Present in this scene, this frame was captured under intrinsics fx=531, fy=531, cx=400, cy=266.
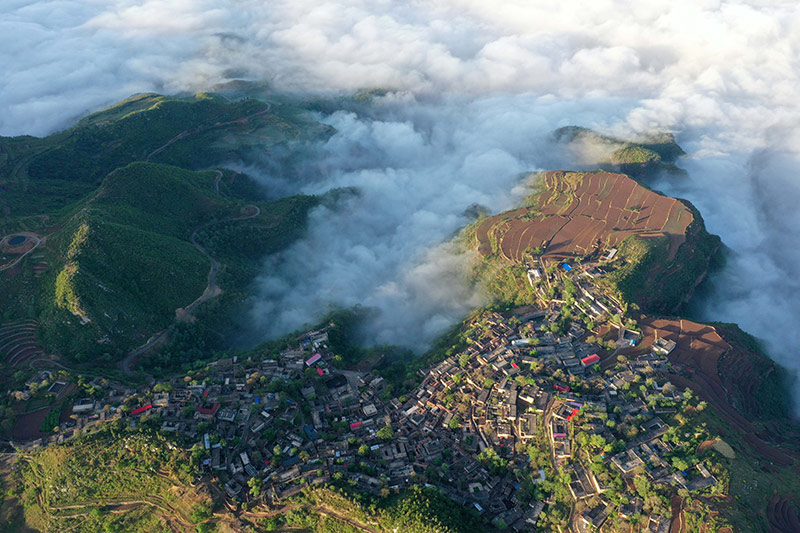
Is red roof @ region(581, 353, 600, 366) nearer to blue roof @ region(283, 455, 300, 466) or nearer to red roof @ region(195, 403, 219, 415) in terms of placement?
blue roof @ region(283, 455, 300, 466)

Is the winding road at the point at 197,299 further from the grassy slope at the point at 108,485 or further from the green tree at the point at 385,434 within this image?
the green tree at the point at 385,434

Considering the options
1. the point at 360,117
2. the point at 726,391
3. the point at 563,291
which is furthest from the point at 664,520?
the point at 360,117

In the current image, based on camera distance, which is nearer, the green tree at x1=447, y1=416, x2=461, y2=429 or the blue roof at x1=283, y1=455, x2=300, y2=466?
Result: the blue roof at x1=283, y1=455, x2=300, y2=466

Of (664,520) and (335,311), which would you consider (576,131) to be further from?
(664,520)

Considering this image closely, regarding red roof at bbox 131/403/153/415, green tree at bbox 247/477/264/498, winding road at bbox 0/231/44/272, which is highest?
winding road at bbox 0/231/44/272

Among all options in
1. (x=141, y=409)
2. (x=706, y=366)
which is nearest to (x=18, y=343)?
(x=141, y=409)

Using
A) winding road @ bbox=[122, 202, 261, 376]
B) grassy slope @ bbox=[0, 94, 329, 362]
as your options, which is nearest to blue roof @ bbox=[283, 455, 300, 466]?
winding road @ bbox=[122, 202, 261, 376]

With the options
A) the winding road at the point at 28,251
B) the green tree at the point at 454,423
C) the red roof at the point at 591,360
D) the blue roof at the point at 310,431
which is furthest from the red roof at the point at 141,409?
the red roof at the point at 591,360
